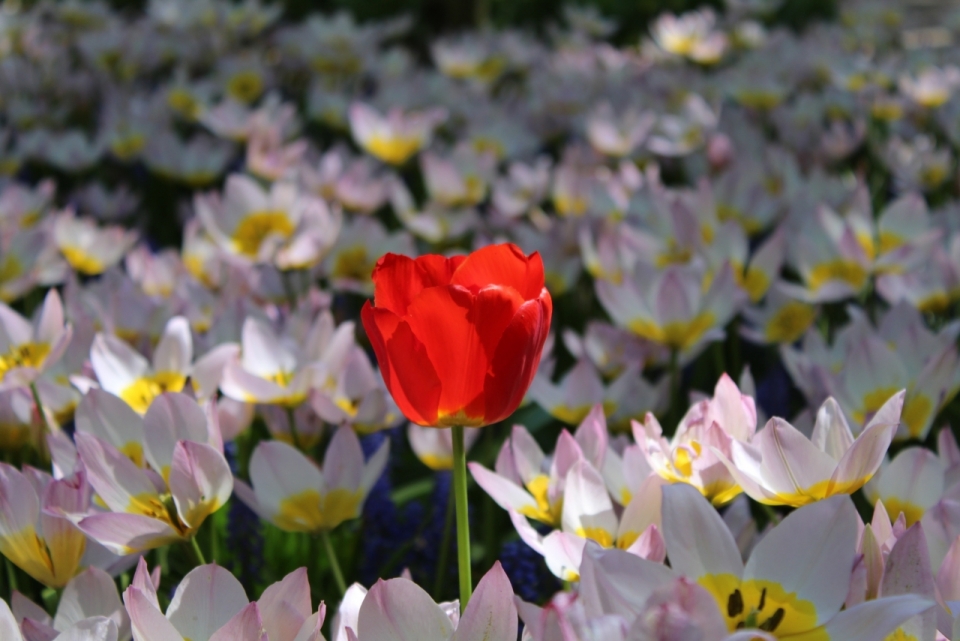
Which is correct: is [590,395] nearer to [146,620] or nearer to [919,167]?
[146,620]

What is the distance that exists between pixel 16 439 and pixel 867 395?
33.5 inches

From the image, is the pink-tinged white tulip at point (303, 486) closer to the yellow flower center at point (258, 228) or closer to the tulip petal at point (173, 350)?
the tulip petal at point (173, 350)

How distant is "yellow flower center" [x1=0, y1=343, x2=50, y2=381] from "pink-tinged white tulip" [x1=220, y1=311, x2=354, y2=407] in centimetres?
20

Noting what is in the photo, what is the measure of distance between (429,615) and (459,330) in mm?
167

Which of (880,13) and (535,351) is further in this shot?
(880,13)

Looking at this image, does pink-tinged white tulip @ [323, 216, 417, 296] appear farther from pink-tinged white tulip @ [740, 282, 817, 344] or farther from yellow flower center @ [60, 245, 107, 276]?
pink-tinged white tulip @ [740, 282, 817, 344]

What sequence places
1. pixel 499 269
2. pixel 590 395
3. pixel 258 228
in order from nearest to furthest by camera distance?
pixel 499 269 < pixel 590 395 < pixel 258 228

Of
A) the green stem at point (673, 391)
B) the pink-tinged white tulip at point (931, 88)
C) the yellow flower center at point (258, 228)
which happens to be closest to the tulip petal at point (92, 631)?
the green stem at point (673, 391)

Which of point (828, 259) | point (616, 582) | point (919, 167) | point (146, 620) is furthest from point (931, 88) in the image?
point (146, 620)

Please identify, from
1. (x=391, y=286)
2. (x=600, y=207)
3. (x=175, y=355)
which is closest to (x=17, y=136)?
(x=600, y=207)

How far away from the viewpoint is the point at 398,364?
23.8 inches

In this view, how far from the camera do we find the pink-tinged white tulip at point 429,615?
55cm

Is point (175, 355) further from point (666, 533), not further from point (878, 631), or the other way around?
point (878, 631)

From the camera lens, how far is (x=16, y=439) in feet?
3.32
